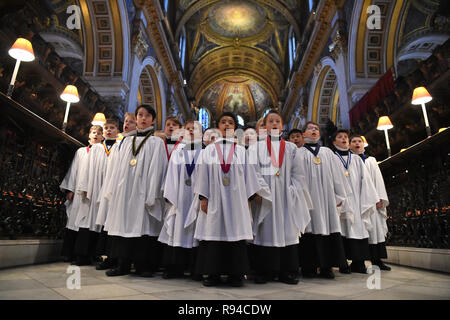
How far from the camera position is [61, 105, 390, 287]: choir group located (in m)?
2.84

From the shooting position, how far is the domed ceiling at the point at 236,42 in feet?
65.4

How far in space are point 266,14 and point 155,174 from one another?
21680 mm

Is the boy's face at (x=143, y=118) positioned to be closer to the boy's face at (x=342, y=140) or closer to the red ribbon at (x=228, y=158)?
the red ribbon at (x=228, y=158)

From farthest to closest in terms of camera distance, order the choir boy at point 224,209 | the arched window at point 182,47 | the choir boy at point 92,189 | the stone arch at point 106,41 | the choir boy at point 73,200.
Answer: the arched window at point 182,47 < the stone arch at point 106,41 < the choir boy at point 73,200 < the choir boy at point 92,189 < the choir boy at point 224,209

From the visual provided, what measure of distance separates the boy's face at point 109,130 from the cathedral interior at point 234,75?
1.87 feet

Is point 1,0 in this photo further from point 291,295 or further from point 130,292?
point 291,295

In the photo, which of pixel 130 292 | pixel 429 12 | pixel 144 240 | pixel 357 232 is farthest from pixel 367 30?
pixel 130 292

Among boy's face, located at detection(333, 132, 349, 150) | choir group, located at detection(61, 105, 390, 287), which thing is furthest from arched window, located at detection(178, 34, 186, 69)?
→ boy's face, located at detection(333, 132, 349, 150)

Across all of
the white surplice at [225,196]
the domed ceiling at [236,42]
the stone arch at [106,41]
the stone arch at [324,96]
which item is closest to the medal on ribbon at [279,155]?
→ the white surplice at [225,196]

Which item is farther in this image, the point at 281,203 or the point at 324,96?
the point at 324,96

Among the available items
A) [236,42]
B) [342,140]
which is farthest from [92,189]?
[236,42]

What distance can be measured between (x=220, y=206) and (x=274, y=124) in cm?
119

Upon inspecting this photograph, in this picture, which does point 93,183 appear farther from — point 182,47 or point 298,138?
point 182,47

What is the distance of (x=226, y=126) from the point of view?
3.14m
